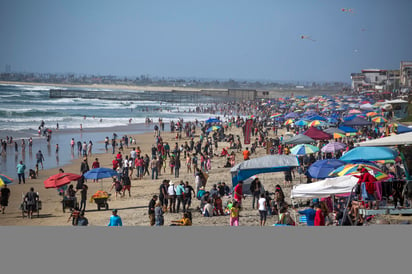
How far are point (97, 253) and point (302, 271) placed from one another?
99.2 inches

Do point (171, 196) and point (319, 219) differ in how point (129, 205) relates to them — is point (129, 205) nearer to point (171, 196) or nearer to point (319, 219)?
point (171, 196)

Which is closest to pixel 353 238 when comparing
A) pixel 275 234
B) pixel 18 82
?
pixel 275 234

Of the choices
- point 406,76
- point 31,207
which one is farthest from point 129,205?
point 406,76

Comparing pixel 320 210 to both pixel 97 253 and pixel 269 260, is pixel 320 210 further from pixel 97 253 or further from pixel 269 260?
pixel 97 253

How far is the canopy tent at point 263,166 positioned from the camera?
35.5 feet

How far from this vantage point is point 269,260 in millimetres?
6516

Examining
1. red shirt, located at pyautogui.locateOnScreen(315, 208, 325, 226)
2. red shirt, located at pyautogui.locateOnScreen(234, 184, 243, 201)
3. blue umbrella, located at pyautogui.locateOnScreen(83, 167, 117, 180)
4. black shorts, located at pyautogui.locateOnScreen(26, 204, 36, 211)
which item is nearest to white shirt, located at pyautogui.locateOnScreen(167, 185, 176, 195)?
red shirt, located at pyautogui.locateOnScreen(234, 184, 243, 201)

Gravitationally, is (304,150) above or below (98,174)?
above

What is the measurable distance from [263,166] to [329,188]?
6.70 ft

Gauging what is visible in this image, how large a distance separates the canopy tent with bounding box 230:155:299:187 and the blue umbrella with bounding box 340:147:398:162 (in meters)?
1.09

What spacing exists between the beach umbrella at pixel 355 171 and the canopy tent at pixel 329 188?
55cm

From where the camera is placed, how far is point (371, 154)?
33.1ft

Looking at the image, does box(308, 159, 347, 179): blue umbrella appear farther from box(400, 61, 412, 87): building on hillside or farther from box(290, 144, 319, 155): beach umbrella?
box(400, 61, 412, 87): building on hillside

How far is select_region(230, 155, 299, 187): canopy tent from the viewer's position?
10828mm
